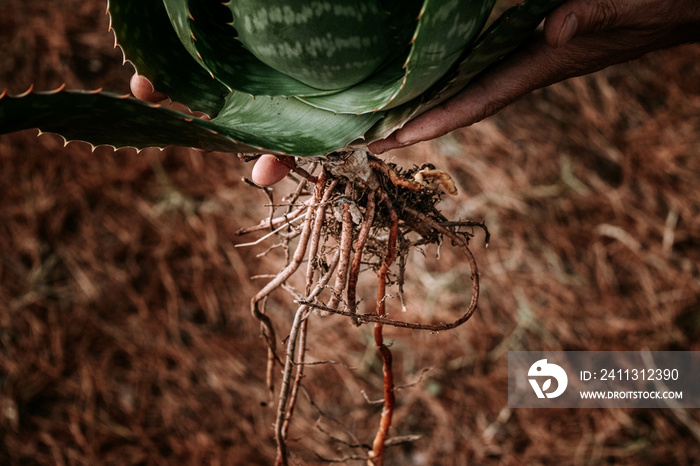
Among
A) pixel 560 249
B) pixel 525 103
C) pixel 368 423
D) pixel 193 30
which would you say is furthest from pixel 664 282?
pixel 193 30

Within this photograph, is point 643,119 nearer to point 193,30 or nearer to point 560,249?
point 560,249

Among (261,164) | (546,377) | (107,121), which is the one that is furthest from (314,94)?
(546,377)

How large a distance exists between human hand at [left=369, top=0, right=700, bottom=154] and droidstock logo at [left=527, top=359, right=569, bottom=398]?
4.03 feet

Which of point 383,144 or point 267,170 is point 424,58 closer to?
point 383,144

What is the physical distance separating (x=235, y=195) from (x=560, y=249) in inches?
53.6

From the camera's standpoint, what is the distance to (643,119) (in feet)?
7.39

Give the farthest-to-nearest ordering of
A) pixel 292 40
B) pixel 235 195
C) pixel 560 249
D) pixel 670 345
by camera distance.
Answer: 1. pixel 235 195
2. pixel 560 249
3. pixel 670 345
4. pixel 292 40

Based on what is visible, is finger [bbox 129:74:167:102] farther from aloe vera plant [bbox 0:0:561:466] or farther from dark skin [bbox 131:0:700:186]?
aloe vera plant [bbox 0:0:561:466]

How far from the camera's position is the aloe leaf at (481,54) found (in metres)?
0.64

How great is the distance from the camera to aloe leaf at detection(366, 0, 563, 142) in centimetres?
64

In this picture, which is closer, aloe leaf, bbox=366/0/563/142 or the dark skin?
aloe leaf, bbox=366/0/563/142

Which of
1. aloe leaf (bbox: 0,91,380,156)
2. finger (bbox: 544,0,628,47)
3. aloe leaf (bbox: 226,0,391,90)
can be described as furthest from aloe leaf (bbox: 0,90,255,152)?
finger (bbox: 544,0,628,47)

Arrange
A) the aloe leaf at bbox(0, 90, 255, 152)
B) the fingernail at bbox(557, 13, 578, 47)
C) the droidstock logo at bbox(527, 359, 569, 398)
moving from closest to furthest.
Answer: the aloe leaf at bbox(0, 90, 255, 152), the fingernail at bbox(557, 13, 578, 47), the droidstock logo at bbox(527, 359, 569, 398)

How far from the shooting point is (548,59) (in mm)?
838
